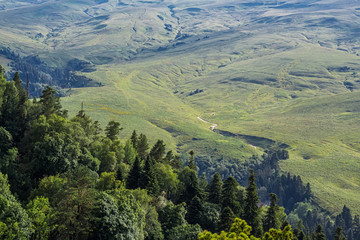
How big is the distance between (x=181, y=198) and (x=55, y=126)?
3756cm

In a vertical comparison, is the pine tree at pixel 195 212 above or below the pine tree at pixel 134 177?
below

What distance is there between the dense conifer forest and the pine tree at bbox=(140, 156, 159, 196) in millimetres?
258

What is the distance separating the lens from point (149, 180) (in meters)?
88.8

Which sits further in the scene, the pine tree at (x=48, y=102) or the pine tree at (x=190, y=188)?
the pine tree at (x=48, y=102)

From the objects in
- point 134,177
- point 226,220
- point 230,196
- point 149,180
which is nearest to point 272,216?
point 230,196

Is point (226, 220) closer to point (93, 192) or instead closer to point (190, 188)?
point (190, 188)

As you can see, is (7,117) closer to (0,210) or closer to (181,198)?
(0,210)

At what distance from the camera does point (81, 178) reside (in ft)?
191

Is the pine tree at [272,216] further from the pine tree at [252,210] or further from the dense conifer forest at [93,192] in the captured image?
the pine tree at [252,210]

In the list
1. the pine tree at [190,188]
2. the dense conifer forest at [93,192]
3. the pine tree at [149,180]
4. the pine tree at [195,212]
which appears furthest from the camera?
the pine tree at [190,188]

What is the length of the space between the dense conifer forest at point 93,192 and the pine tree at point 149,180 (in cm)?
26

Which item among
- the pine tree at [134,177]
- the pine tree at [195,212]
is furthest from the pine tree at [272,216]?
the pine tree at [134,177]

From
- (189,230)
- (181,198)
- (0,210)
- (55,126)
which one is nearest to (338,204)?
(181,198)

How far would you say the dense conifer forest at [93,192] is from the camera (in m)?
54.8
